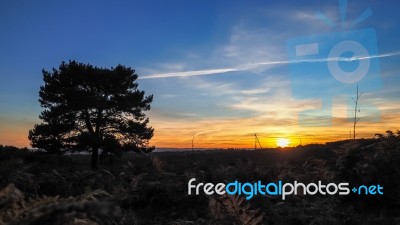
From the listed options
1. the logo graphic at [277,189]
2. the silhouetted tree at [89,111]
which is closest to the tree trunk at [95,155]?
the silhouetted tree at [89,111]

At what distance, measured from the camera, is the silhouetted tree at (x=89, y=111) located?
32094 mm

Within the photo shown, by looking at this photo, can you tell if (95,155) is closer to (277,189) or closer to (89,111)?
(89,111)

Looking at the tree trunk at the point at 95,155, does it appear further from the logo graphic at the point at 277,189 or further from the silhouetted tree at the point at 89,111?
the logo graphic at the point at 277,189

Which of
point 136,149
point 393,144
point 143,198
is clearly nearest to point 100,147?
point 136,149

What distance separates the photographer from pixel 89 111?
108 feet

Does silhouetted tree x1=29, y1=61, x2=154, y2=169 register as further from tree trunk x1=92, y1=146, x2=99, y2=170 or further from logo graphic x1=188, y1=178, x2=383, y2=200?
logo graphic x1=188, y1=178, x2=383, y2=200

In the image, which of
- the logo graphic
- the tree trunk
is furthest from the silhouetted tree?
the logo graphic

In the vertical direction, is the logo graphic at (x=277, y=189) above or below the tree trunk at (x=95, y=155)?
below

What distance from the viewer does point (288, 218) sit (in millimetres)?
7363

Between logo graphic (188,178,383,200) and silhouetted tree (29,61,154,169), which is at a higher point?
silhouetted tree (29,61,154,169)

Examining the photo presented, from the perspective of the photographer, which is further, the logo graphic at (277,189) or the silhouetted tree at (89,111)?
the silhouetted tree at (89,111)

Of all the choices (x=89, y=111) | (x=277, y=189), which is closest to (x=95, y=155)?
(x=89, y=111)

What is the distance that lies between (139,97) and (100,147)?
5.48 metres

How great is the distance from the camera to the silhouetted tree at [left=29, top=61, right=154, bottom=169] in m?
32.1
